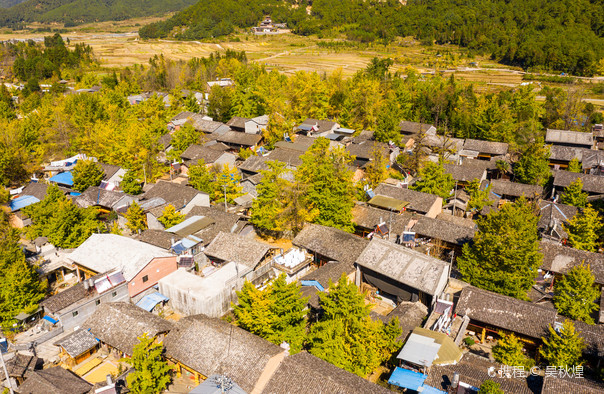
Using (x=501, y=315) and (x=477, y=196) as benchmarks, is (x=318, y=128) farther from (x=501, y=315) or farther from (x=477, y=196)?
(x=501, y=315)

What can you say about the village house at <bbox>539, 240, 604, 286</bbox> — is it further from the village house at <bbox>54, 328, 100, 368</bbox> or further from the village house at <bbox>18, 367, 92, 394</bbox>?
the village house at <bbox>54, 328, 100, 368</bbox>

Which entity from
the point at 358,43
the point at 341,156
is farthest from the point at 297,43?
the point at 341,156

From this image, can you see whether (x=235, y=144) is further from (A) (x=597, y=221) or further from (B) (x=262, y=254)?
(A) (x=597, y=221)

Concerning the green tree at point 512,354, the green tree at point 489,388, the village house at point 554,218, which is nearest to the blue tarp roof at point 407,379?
the green tree at point 489,388

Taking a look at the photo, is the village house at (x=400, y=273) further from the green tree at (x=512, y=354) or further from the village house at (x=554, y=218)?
the village house at (x=554, y=218)

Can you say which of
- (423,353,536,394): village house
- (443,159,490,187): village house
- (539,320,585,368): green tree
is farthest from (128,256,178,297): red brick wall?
(443,159,490,187): village house

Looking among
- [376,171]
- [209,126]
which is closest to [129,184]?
[209,126]
